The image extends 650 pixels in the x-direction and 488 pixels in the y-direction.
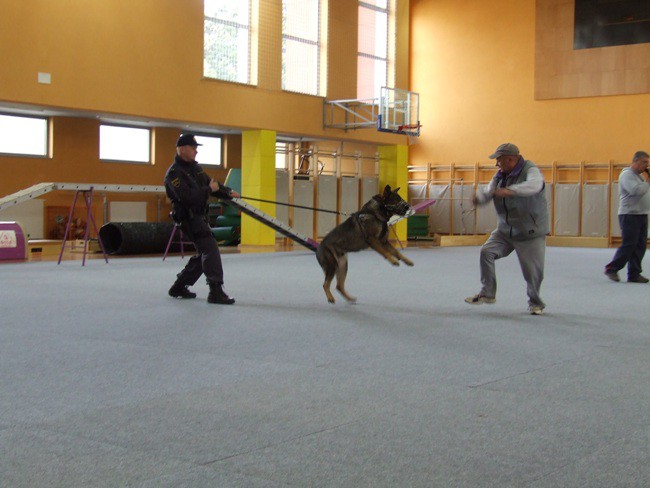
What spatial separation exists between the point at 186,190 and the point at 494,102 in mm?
18369

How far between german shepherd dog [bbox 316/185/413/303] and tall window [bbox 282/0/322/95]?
44.0ft

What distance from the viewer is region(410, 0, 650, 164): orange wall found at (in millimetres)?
22344

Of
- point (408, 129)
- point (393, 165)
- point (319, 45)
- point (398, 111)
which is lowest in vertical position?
point (393, 165)

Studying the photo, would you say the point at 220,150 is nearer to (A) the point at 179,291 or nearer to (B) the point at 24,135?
(B) the point at 24,135

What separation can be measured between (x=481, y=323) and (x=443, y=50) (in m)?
20.3

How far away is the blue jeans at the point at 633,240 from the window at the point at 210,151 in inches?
592

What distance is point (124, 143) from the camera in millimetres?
21438

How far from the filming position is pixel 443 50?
25469 mm

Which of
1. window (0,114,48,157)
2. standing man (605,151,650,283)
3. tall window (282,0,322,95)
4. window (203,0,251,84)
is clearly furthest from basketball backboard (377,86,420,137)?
standing man (605,151,650,283)

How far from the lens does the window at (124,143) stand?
21.0 m

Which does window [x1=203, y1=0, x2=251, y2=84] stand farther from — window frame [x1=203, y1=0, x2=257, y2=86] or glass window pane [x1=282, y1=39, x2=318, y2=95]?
glass window pane [x1=282, y1=39, x2=318, y2=95]

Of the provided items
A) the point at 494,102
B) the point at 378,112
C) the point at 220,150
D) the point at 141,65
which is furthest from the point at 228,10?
the point at 494,102

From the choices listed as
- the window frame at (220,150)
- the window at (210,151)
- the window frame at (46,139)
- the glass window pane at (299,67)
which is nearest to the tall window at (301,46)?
the glass window pane at (299,67)

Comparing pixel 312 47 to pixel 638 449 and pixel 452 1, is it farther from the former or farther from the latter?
pixel 638 449
